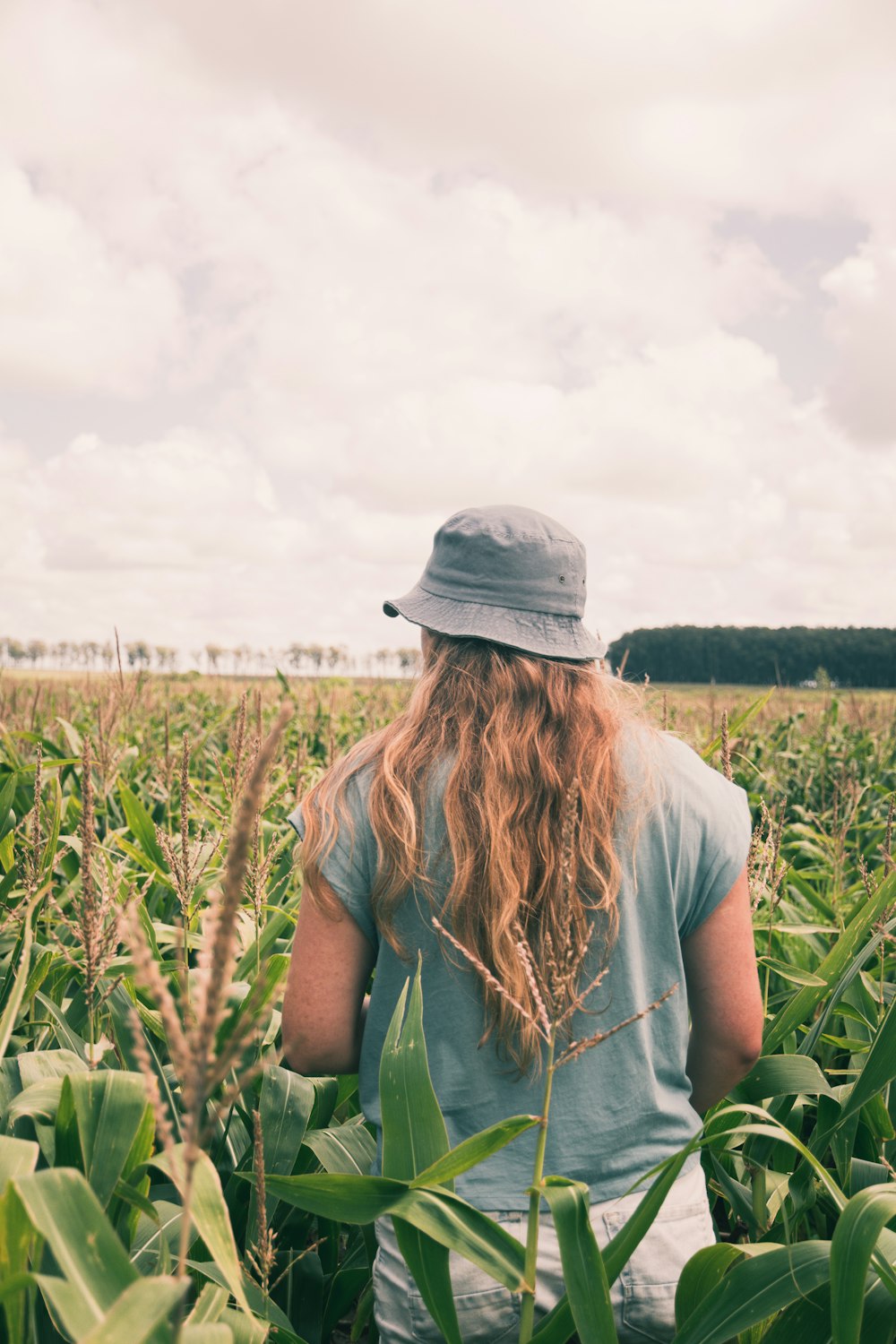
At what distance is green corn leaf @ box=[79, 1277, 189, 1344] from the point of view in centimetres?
74

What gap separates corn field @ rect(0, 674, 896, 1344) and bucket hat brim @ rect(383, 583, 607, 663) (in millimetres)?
413

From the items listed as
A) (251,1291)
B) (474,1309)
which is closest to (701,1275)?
(474,1309)

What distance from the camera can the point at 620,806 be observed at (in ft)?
5.26

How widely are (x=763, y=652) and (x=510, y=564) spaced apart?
218 ft

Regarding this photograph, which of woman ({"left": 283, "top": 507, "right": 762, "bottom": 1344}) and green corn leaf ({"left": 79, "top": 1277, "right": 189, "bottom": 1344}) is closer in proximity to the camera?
green corn leaf ({"left": 79, "top": 1277, "right": 189, "bottom": 1344})

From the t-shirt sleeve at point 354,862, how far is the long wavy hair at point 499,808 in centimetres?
2

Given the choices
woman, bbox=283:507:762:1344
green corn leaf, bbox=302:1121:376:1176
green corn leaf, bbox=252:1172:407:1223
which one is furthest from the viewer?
green corn leaf, bbox=302:1121:376:1176

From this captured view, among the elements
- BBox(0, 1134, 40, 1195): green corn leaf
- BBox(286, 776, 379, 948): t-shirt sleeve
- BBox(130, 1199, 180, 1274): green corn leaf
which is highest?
BBox(286, 776, 379, 948): t-shirt sleeve

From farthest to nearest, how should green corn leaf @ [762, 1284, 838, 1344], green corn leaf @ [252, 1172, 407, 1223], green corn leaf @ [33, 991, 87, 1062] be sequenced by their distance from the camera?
green corn leaf @ [33, 991, 87, 1062] → green corn leaf @ [762, 1284, 838, 1344] → green corn leaf @ [252, 1172, 407, 1223]

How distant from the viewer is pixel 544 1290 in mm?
1514

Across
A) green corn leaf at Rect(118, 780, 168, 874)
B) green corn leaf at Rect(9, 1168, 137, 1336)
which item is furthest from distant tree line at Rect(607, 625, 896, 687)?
green corn leaf at Rect(9, 1168, 137, 1336)

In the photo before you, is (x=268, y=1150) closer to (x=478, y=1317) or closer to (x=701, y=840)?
(x=478, y=1317)

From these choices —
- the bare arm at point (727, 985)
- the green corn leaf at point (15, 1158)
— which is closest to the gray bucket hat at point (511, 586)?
the bare arm at point (727, 985)

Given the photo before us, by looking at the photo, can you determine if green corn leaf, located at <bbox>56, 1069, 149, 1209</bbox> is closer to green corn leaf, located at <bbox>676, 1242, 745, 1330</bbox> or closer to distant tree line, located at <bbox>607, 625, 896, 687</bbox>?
green corn leaf, located at <bbox>676, 1242, 745, 1330</bbox>
